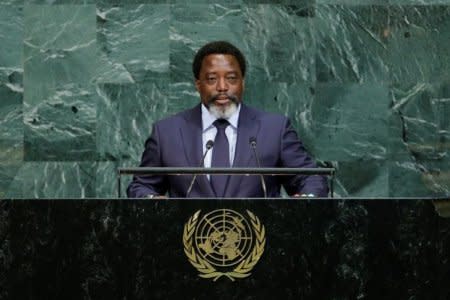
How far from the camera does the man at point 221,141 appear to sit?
6.34 meters

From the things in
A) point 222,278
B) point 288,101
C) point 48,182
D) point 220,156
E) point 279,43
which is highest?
point 279,43

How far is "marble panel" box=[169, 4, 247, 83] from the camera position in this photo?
340 inches

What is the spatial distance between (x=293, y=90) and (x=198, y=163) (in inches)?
93.0

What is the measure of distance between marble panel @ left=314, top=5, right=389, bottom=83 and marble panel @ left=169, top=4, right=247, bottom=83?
59 centimetres

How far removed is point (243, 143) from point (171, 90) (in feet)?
7.20

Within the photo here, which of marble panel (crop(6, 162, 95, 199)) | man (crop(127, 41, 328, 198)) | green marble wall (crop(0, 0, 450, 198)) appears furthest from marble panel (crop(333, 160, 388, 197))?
man (crop(127, 41, 328, 198))

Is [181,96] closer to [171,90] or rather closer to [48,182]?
[171,90]

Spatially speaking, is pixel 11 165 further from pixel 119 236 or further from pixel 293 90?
pixel 119 236

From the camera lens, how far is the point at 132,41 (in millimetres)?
8672

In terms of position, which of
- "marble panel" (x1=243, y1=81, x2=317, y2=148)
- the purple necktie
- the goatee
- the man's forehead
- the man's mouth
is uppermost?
"marble panel" (x1=243, y1=81, x2=317, y2=148)

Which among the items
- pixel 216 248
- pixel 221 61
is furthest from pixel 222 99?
pixel 216 248

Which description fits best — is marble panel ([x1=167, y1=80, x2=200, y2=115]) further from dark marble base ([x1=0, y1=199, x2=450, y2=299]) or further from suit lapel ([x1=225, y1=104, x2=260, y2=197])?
dark marble base ([x1=0, y1=199, x2=450, y2=299])

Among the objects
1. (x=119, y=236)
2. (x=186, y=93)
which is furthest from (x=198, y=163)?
(x=186, y=93)

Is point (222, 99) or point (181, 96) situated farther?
point (181, 96)
